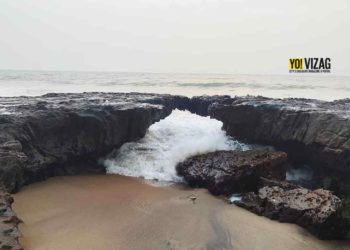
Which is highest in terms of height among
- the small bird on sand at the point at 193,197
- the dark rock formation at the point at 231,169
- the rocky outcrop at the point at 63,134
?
the rocky outcrop at the point at 63,134

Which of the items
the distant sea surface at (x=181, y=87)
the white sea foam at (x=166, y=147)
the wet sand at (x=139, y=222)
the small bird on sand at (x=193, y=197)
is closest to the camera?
the wet sand at (x=139, y=222)

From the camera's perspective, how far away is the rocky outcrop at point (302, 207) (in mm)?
7555

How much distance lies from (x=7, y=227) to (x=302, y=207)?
5.58m

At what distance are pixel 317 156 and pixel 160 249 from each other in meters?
6.09

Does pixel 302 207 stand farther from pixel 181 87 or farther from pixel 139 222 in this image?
pixel 181 87

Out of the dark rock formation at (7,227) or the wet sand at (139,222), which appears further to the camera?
the wet sand at (139,222)

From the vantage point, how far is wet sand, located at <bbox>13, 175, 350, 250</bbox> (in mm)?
6766

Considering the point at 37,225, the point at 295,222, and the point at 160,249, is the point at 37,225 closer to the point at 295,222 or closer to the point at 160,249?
the point at 160,249

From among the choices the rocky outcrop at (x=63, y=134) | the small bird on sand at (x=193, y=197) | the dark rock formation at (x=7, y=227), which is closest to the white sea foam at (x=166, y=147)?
the rocky outcrop at (x=63, y=134)

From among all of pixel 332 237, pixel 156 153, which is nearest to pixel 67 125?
pixel 156 153

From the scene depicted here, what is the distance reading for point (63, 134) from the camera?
→ 11.1 metres

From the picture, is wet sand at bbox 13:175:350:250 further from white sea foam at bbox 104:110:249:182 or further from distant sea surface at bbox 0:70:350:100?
distant sea surface at bbox 0:70:350:100

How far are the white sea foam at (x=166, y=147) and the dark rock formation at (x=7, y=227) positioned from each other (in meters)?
4.43

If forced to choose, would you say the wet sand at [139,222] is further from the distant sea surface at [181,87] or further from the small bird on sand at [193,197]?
the distant sea surface at [181,87]
